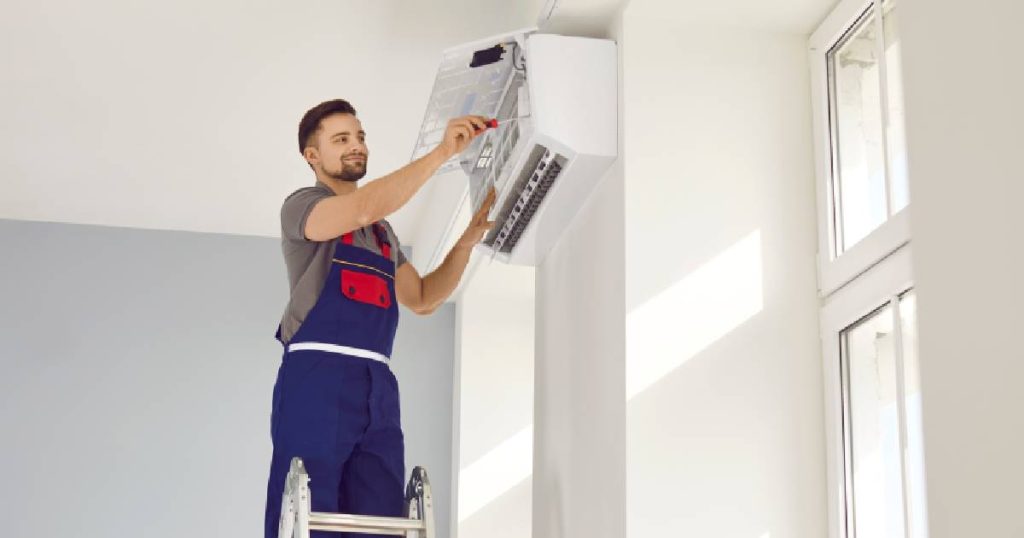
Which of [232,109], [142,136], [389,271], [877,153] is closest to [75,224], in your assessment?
[142,136]

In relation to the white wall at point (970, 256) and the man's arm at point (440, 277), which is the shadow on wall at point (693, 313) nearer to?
the man's arm at point (440, 277)

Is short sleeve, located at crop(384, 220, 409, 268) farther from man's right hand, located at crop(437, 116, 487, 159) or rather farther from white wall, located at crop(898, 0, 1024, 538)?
white wall, located at crop(898, 0, 1024, 538)

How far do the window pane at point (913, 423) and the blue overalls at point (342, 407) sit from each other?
1.14 meters

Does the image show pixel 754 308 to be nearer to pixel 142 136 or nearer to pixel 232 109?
pixel 232 109

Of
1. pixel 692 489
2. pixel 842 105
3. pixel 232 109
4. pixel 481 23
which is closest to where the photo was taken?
pixel 692 489

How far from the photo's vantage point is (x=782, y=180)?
2795 mm

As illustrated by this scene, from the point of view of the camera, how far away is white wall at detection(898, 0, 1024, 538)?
115cm

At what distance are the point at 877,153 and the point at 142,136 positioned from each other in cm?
286

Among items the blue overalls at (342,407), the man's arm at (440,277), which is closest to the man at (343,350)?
the blue overalls at (342,407)

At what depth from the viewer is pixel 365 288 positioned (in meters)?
2.99

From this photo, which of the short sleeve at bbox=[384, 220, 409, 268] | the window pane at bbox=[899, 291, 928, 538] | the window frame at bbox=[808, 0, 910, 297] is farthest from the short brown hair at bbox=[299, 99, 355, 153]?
the window pane at bbox=[899, 291, 928, 538]

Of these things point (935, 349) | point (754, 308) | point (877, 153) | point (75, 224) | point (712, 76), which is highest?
point (75, 224)

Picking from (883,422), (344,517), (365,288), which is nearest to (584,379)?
(365,288)

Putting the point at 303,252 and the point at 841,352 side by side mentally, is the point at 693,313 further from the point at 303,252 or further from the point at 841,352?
the point at 303,252
